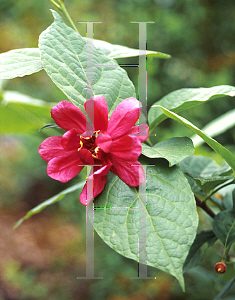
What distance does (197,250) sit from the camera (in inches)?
16.7

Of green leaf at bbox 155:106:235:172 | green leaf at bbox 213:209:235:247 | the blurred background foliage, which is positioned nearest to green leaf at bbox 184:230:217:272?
green leaf at bbox 213:209:235:247

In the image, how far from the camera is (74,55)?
1.00 ft

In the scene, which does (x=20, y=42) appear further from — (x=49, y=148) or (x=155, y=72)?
(x=49, y=148)

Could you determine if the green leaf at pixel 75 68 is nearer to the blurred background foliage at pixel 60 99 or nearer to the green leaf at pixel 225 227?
the green leaf at pixel 225 227

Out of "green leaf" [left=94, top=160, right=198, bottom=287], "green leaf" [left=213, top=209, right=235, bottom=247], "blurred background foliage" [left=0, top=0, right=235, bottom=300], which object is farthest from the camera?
"blurred background foliage" [left=0, top=0, right=235, bottom=300]

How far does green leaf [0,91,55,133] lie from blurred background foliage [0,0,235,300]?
1100 mm

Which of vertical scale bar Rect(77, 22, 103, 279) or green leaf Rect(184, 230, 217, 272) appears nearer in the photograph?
vertical scale bar Rect(77, 22, 103, 279)

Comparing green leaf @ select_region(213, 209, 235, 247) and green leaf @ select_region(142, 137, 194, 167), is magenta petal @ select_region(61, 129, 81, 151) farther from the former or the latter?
green leaf @ select_region(213, 209, 235, 247)

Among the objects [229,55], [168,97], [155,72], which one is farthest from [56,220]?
[168,97]

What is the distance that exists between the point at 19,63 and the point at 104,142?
0.48 feet

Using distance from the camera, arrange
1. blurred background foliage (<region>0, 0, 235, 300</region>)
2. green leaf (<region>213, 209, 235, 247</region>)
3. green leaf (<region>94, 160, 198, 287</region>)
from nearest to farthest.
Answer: green leaf (<region>94, 160, 198, 287</region>) < green leaf (<region>213, 209, 235, 247</region>) < blurred background foliage (<region>0, 0, 235, 300</region>)

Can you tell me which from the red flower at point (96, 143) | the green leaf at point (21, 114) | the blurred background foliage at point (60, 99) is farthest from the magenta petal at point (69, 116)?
the blurred background foliage at point (60, 99)

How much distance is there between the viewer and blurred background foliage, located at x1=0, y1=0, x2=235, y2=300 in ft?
5.25

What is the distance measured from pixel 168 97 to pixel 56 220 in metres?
1.79
